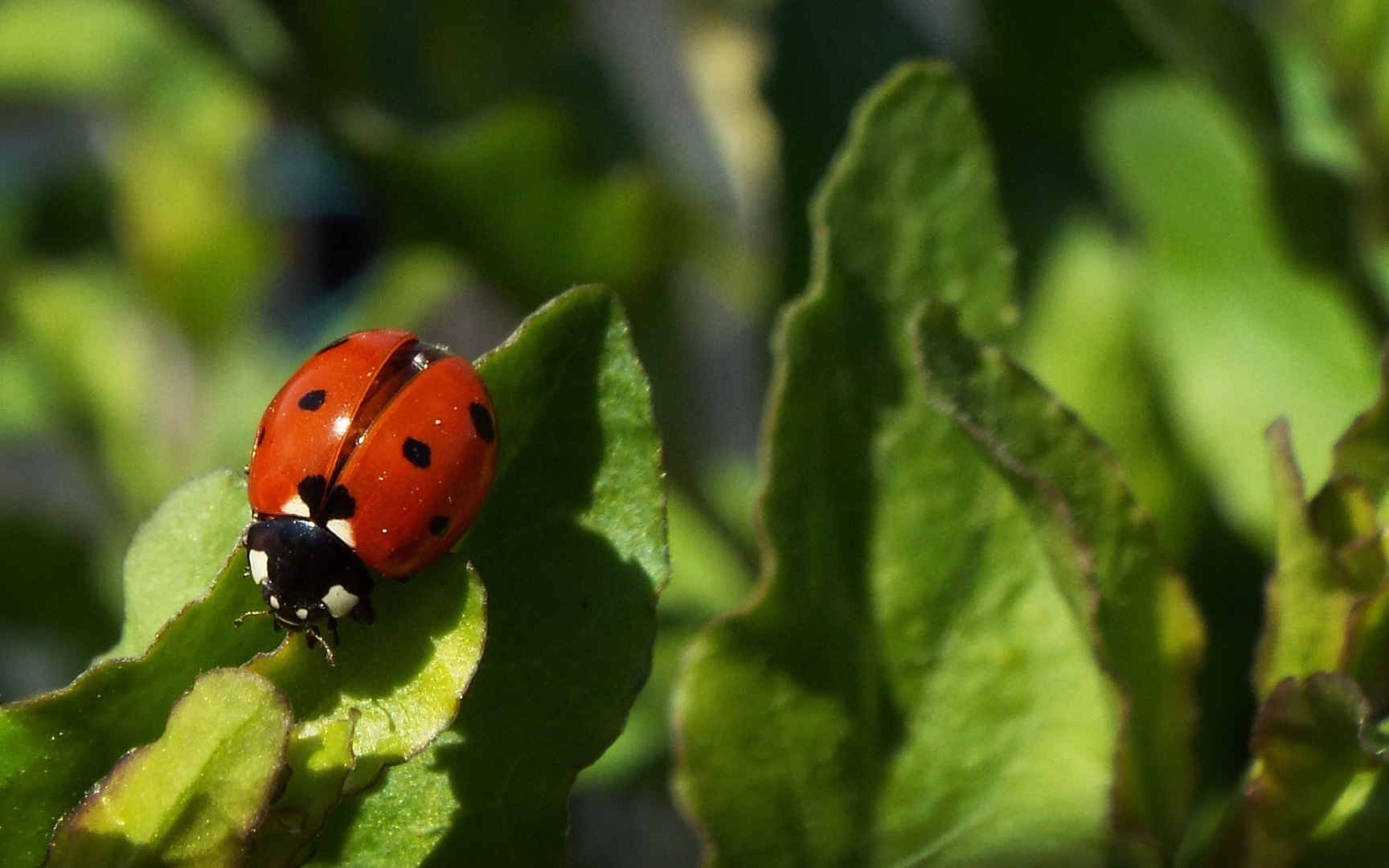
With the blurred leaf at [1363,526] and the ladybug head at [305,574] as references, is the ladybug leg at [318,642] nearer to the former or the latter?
the ladybug head at [305,574]

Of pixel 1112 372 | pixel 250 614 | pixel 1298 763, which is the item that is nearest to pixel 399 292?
pixel 1112 372

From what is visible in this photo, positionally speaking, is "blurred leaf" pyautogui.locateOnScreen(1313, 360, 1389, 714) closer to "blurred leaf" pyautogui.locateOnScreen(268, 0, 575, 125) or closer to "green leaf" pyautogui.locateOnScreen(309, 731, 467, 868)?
"green leaf" pyautogui.locateOnScreen(309, 731, 467, 868)

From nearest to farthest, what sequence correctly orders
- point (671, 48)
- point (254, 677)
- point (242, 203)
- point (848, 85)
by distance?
point (254, 677) < point (848, 85) < point (242, 203) < point (671, 48)

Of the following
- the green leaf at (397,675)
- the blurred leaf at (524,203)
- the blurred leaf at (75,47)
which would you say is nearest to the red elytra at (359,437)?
the green leaf at (397,675)

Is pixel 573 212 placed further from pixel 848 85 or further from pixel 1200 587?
pixel 1200 587

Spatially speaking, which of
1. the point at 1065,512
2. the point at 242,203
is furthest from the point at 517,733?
the point at 242,203

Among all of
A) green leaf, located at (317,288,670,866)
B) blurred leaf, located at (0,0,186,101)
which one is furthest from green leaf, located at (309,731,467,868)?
blurred leaf, located at (0,0,186,101)
